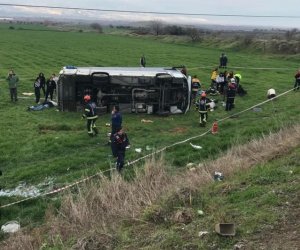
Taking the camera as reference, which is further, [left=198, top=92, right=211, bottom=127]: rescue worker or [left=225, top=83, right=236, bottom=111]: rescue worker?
[left=225, top=83, right=236, bottom=111]: rescue worker

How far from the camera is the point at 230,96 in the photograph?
2203 centimetres

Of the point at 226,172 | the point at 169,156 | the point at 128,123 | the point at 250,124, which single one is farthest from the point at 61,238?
the point at 250,124

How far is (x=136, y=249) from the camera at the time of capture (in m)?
7.75

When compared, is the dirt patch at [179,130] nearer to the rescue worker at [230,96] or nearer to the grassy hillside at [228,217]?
the rescue worker at [230,96]

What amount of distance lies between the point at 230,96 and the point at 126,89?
507 centimetres

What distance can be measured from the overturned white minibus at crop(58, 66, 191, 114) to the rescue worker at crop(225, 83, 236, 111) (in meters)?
2.10

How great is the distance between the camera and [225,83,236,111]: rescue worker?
2170cm

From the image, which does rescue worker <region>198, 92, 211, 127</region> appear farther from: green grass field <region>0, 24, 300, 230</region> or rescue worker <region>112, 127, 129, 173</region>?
rescue worker <region>112, 127, 129, 173</region>

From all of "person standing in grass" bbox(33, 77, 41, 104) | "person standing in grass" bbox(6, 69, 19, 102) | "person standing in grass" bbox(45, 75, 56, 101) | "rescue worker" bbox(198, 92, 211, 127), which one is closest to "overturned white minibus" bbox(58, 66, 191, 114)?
"rescue worker" bbox(198, 92, 211, 127)

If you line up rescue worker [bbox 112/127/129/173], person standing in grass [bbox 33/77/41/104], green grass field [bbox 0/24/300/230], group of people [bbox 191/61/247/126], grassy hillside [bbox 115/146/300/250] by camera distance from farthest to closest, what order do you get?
person standing in grass [bbox 33/77/41/104] → group of people [bbox 191/61/247/126] → green grass field [bbox 0/24/300/230] → rescue worker [bbox 112/127/129/173] → grassy hillside [bbox 115/146/300/250]

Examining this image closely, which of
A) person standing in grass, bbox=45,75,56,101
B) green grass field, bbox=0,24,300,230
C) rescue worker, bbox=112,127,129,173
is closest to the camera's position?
rescue worker, bbox=112,127,129,173

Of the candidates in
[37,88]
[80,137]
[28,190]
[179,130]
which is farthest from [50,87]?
[28,190]

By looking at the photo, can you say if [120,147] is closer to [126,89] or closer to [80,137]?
[80,137]

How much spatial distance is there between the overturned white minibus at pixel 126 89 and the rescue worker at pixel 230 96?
2102mm
